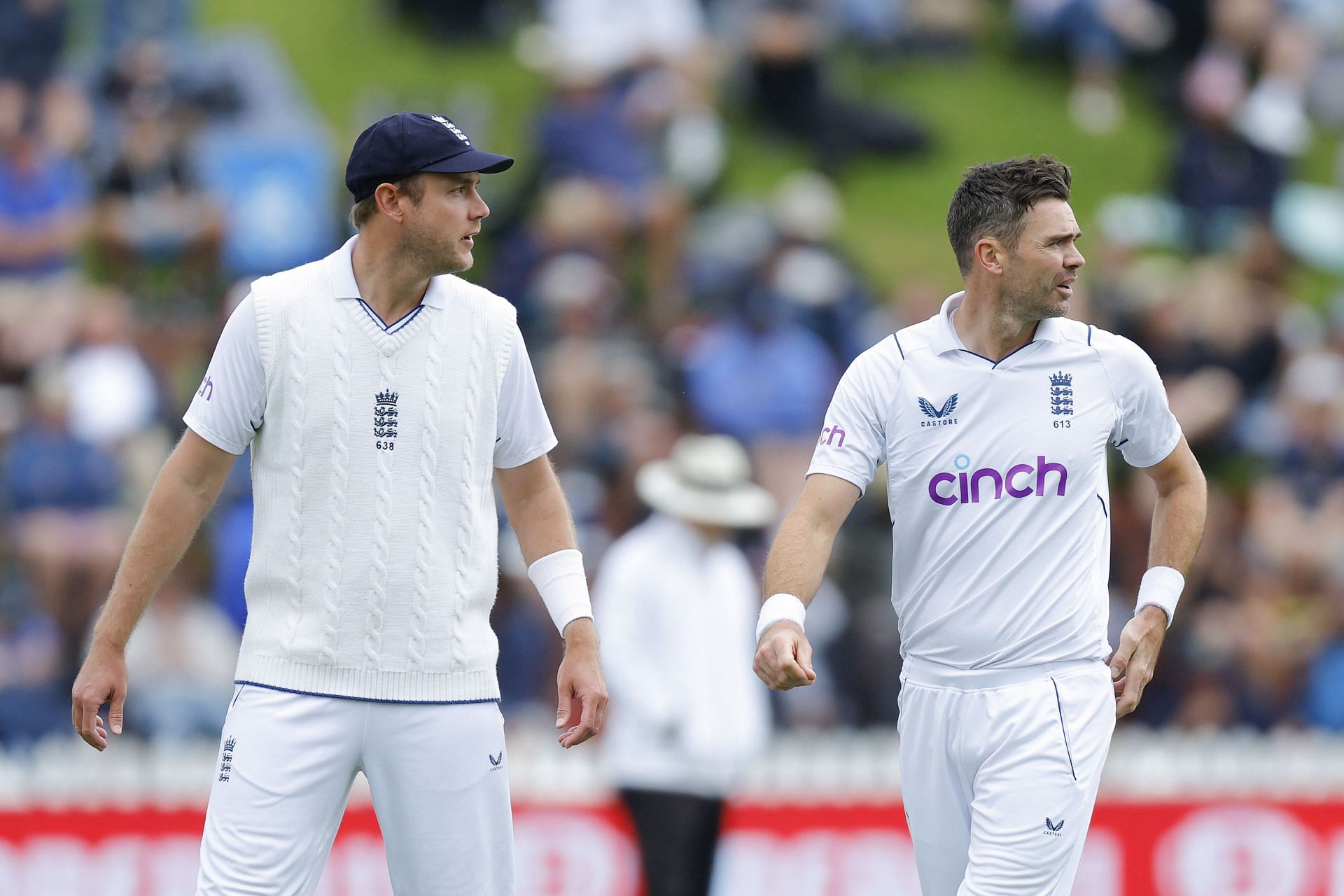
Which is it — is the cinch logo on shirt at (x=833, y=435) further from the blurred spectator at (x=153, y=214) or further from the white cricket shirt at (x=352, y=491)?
the blurred spectator at (x=153, y=214)

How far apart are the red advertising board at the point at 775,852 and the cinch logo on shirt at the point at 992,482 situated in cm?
375

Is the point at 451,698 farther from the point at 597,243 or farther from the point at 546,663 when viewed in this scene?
the point at 597,243

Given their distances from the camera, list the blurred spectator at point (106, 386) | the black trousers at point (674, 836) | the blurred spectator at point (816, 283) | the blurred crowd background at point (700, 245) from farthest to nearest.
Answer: the blurred spectator at point (816, 283), the blurred spectator at point (106, 386), the blurred crowd background at point (700, 245), the black trousers at point (674, 836)

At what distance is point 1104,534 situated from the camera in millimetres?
5184

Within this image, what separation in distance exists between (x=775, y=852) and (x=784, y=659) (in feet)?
14.2

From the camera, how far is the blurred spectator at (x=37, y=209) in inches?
496

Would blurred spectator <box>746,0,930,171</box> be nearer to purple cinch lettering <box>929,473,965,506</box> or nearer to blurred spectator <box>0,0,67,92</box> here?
blurred spectator <box>0,0,67,92</box>

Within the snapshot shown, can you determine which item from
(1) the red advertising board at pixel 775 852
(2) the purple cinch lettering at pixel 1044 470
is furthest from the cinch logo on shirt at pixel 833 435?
(1) the red advertising board at pixel 775 852

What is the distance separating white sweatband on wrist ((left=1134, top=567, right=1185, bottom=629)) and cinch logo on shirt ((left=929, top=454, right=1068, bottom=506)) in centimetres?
46

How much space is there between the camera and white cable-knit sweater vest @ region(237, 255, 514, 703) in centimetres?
475

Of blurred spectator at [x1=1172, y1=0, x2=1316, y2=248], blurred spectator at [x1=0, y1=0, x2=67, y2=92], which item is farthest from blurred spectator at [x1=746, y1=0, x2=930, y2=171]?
blurred spectator at [x1=0, y1=0, x2=67, y2=92]

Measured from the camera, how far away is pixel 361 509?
187 inches

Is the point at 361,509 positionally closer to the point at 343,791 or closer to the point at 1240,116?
the point at 343,791

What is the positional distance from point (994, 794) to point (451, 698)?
147cm
